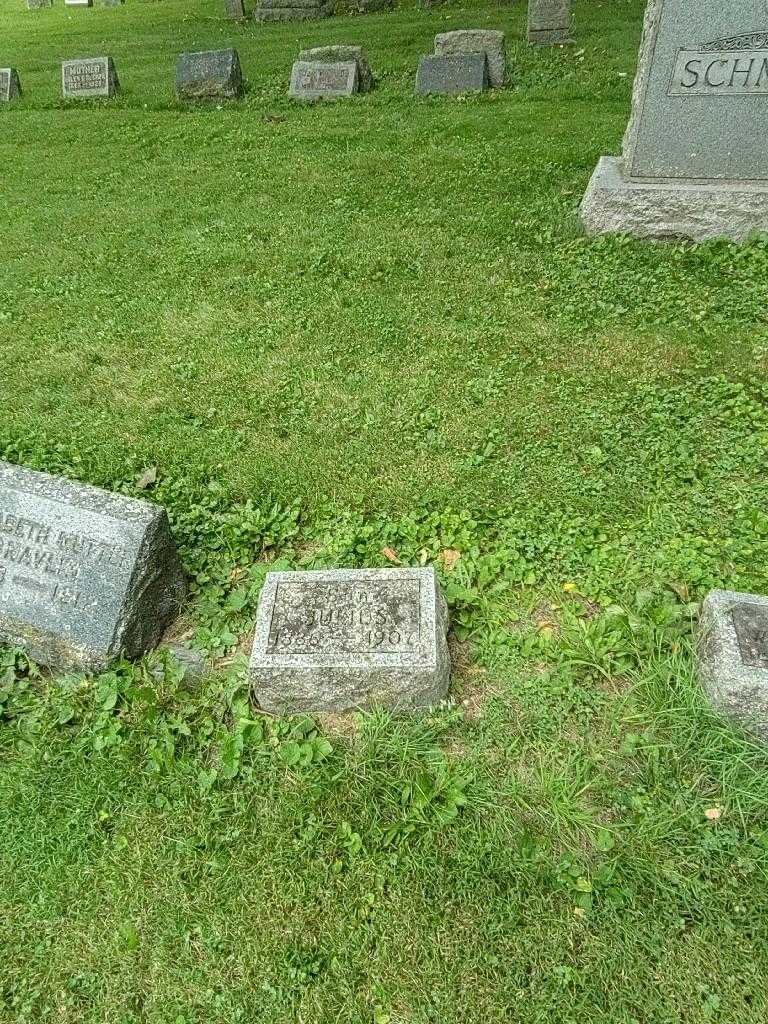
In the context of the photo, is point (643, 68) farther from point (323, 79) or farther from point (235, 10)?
point (235, 10)

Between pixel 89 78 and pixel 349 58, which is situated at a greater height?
pixel 349 58

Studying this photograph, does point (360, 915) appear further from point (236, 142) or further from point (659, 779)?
point (236, 142)

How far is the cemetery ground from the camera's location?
91.4 inches

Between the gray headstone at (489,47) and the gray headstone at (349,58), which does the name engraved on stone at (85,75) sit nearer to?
the gray headstone at (349,58)

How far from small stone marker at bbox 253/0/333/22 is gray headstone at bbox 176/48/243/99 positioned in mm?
6129

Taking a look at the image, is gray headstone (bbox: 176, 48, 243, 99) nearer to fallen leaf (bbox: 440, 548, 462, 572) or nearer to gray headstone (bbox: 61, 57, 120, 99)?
gray headstone (bbox: 61, 57, 120, 99)

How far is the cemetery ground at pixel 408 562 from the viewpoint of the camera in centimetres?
232

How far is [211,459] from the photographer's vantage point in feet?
14.2

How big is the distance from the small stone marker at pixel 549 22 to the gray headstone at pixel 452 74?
2.48 m

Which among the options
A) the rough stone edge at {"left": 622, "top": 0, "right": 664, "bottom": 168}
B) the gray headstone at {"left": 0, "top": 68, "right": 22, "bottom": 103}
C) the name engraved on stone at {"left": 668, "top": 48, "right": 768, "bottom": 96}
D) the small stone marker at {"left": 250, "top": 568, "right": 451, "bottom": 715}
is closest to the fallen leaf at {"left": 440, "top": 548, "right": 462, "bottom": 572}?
the small stone marker at {"left": 250, "top": 568, "right": 451, "bottom": 715}

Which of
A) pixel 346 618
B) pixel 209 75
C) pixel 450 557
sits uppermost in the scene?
pixel 209 75

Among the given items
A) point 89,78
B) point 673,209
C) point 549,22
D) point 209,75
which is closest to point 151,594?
point 673,209

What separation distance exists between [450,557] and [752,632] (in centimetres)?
142

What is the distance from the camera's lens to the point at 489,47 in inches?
402
